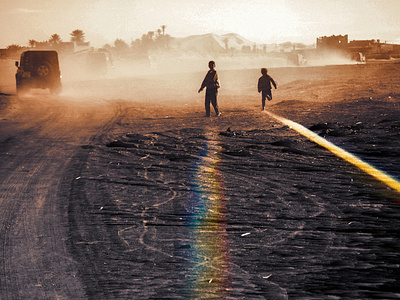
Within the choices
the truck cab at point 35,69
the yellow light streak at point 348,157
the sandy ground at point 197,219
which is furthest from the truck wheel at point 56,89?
the yellow light streak at point 348,157

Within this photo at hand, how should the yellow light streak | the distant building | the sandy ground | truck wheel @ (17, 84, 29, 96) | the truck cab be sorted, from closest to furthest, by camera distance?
Result: 1. the sandy ground
2. the yellow light streak
3. the truck cab
4. truck wheel @ (17, 84, 29, 96)
5. the distant building

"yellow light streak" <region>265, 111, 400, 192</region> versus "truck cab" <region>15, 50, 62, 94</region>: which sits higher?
"truck cab" <region>15, 50, 62, 94</region>

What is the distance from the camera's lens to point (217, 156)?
29.5ft

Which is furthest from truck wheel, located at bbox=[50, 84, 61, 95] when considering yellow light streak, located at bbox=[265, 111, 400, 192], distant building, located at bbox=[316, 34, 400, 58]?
distant building, located at bbox=[316, 34, 400, 58]

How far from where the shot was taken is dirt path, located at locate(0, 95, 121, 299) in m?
3.69

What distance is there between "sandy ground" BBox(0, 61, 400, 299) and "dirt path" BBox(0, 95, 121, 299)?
0.06 feet

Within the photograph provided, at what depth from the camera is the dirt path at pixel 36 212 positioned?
12.1 feet

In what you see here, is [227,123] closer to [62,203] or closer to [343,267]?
[62,203]

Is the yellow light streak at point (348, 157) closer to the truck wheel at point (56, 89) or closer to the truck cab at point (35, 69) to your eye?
the truck cab at point (35, 69)

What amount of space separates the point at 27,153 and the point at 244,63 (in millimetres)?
157292

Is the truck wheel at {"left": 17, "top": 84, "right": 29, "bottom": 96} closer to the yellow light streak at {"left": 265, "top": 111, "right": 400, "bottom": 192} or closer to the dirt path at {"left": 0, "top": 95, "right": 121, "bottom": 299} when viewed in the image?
the dirt path at {"left": 0, "top": 95, "right": 121, "bottom": 299}

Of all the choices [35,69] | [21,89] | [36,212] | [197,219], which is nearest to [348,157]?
[197,219]

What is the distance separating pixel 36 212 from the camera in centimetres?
551

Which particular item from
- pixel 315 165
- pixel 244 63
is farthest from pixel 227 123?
pixel 244 63
